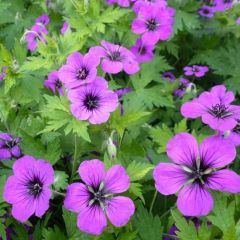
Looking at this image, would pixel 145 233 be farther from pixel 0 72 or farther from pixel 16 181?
pixel 0 72

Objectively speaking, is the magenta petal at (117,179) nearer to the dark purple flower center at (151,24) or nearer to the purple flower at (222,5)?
the dark purple flower center at (151,24)

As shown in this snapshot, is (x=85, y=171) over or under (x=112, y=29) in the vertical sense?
over

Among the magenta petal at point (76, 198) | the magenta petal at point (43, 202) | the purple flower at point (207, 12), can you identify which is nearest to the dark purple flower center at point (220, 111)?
Result: the magenta petal at point (76, 198)

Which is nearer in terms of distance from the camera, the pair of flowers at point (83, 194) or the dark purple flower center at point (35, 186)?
the pair of flowers at point (83, 194)

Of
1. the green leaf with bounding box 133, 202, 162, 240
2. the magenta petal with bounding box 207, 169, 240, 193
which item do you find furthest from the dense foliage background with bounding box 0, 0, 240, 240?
the magenta petal with bounding box 207, 169, 240, 193

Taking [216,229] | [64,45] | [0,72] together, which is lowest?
[216,229]

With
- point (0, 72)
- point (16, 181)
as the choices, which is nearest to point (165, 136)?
point (16, 181)
